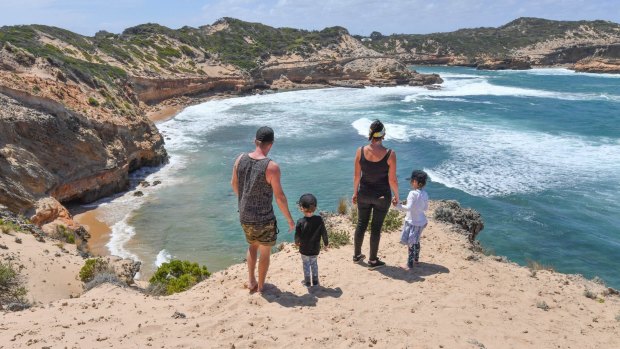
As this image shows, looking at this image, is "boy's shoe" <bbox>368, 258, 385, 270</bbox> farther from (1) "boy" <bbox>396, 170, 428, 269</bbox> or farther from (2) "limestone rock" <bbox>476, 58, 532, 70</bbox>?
(2) "limestone rock" <bbox>476, 58, 532, 70</bbox>

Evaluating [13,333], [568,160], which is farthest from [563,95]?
[13,333]

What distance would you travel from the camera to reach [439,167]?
22422mm

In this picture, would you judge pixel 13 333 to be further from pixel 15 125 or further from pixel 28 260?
pixel 15 125

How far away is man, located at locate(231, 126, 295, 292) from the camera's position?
534 centimetres

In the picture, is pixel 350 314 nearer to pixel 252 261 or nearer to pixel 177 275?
pixel 252 261

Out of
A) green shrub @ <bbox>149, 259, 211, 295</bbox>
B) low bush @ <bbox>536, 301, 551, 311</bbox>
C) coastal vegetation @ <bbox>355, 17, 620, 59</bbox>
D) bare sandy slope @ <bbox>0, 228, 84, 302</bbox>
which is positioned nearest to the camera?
low bush @ <bbox>536, 301, 551, 311</bbox>

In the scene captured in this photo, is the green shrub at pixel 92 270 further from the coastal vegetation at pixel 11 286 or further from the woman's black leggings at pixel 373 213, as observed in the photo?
the woman's black leggings at pixel 373 213

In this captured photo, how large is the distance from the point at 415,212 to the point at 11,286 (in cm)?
648

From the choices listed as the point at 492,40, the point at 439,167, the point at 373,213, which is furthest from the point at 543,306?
the point at 492,40

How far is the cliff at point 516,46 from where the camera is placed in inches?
3563

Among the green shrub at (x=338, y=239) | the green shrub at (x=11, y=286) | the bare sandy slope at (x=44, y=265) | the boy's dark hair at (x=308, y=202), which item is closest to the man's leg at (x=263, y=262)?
the boy's dark hair at (x=308, y=202)

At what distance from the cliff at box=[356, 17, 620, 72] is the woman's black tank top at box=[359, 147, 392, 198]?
288ft

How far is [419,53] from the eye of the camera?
105m

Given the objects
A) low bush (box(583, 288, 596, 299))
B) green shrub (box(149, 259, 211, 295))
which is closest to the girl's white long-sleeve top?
low bush (box(583, 288, 596, 299))
